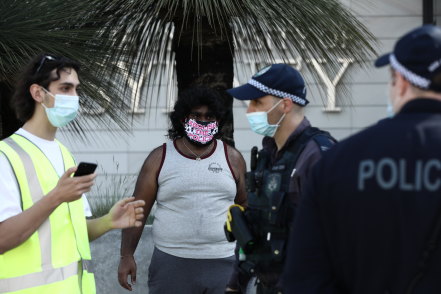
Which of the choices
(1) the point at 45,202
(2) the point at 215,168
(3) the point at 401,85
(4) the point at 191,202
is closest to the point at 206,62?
(2) the point at 215,168

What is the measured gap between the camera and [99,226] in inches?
148

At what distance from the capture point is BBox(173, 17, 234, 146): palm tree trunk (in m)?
5.76

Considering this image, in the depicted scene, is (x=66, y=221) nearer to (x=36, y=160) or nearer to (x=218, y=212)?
(x=36, y=160)

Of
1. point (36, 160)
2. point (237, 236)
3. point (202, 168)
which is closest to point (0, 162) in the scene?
point (36, 160)

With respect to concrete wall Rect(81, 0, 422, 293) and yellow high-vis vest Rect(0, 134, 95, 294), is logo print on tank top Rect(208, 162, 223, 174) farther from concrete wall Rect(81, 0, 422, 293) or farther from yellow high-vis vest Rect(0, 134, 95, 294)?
concrete wall Rect(81, 0, 422, 293)

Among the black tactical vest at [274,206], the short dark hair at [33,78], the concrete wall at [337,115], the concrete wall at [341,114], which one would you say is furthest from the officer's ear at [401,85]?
the concrete wall at [337,115]

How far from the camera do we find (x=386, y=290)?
7.12 ft

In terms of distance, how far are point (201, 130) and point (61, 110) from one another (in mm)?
1348

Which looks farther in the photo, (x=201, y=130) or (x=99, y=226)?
(x=201, y=130)

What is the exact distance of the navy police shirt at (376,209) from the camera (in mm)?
2111

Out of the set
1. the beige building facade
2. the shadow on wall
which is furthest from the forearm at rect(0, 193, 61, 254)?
the beige building facade

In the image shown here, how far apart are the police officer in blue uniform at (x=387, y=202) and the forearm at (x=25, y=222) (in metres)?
1.29

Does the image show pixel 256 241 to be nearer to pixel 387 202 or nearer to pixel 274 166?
Answer: pixel 274 166

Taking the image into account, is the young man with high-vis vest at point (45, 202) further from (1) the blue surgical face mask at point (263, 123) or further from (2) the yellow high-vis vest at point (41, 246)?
(1) the blue surgical face mask at point (263, 123)
